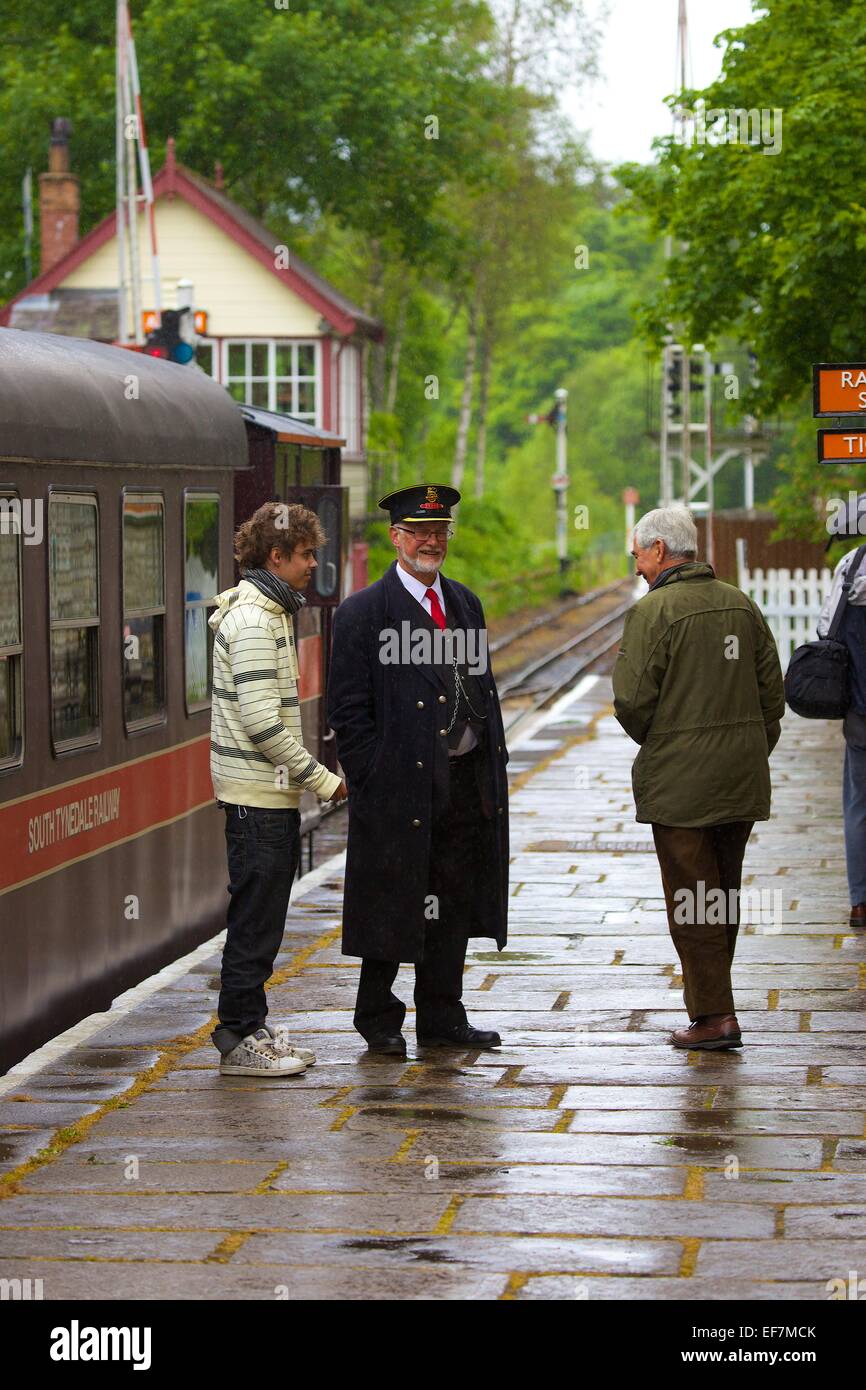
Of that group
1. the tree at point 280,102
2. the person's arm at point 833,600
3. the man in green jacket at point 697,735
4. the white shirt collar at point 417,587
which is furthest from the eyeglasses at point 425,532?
the tree at point 280,102

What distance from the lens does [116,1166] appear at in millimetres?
6223

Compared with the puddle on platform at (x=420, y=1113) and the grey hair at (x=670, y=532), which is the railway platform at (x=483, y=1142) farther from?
the grey hair at (x=670, y=532)

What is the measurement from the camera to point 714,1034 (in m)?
7.59

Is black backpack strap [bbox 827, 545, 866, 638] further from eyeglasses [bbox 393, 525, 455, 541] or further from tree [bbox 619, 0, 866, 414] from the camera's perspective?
tree [bbox 619, 0, 866, 414]

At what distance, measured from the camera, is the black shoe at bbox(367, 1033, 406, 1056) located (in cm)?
757

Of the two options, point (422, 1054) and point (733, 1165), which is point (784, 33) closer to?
point (422, 1054)

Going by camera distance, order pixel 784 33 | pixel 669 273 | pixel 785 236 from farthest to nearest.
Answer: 1. pixel 669 273
2. pixel 784 33
3. pixel 785 236

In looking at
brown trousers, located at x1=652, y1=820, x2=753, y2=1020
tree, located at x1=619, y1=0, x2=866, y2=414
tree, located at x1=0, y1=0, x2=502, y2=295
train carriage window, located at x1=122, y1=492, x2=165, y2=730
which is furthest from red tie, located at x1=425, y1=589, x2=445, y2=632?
tree, located at x1=0, y1=0, x2=502, y2=295

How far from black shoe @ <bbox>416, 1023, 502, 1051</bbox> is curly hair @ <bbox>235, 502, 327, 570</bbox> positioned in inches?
67.1

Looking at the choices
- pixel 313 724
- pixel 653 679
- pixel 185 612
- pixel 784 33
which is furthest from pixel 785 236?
pixel 653 679

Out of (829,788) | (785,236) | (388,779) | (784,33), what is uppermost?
(784,33)

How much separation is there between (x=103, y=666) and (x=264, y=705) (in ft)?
6.48

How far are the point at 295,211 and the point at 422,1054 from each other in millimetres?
40215

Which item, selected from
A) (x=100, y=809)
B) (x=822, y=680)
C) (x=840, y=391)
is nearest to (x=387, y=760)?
(x=100, y=809)
